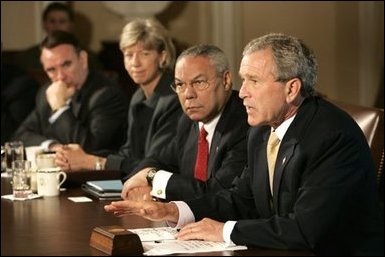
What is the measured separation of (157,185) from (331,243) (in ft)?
3.51

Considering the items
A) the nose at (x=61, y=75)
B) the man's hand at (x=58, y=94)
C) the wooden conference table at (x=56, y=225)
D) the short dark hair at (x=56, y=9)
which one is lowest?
the wooden conference table at (x=56, y=225)

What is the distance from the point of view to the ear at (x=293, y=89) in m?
2.55

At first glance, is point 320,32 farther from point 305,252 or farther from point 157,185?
point 305,252

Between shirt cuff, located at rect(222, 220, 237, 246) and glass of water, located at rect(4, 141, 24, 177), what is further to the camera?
glass of water, located at rect(4, 141, 24, 177)

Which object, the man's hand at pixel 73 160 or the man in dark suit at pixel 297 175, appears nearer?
the man in dark suit at pixel 297 175

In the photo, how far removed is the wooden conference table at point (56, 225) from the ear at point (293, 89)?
1.54 feet

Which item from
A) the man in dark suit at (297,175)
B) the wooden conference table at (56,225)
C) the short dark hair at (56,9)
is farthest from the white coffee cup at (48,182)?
the short dark hair at (56,9)

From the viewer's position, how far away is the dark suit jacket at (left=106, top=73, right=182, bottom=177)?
157 inches

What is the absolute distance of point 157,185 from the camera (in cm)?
329

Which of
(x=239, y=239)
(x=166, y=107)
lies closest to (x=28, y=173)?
(x=166, y=107)

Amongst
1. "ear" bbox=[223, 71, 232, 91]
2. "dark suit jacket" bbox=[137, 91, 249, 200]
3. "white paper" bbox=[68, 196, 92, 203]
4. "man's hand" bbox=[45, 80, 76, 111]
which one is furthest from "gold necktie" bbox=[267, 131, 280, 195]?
"man's hand" bbox=[45, 80, 76, 111]

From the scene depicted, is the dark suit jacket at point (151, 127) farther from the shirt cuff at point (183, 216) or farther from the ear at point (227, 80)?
the shirt cuff at point (183, 216)

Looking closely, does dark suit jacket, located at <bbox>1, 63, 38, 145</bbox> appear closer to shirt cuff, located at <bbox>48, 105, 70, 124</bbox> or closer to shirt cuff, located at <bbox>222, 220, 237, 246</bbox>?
shirt cuff, located at <bbox>48, 105, 70, 124</bbox>

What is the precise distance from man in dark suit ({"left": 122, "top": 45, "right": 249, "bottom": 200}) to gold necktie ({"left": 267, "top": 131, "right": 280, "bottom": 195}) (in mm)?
489
